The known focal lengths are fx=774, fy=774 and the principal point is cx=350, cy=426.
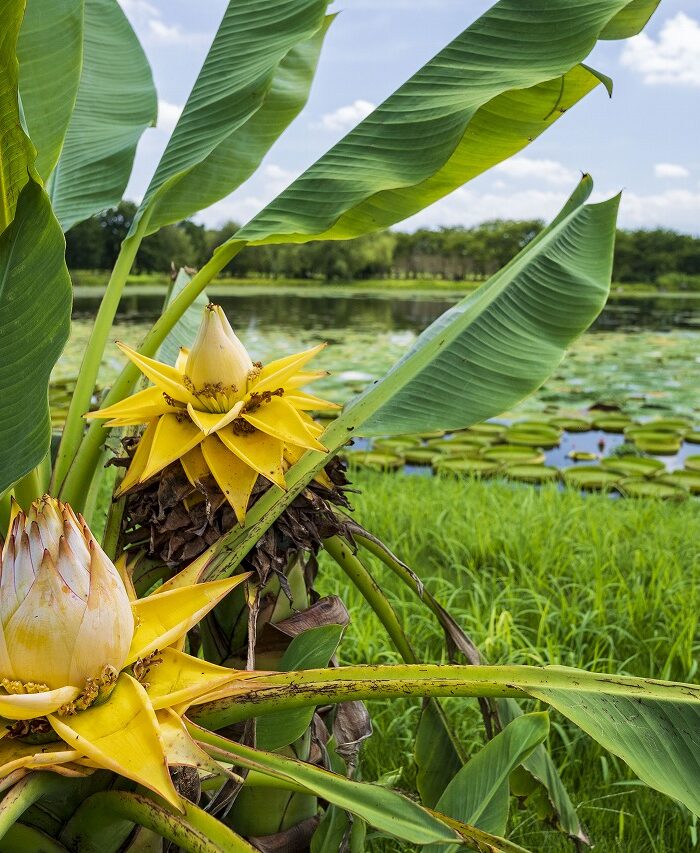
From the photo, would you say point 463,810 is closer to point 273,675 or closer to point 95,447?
point 273,675

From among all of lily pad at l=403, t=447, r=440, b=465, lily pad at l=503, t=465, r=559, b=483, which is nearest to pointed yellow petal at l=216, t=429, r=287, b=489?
lily pad at l=503, t=465, r=559, b=483

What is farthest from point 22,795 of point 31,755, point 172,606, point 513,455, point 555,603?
point 513,455

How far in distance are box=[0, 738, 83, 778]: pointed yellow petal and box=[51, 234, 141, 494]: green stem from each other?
34 centimetres

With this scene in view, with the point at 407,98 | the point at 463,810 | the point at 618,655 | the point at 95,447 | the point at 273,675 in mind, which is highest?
the point at 407,98

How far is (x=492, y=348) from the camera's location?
0.85 m

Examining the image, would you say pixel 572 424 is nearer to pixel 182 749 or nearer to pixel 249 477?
pixel 249 477

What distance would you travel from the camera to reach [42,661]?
0.50 meters

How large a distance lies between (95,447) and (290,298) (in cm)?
1780

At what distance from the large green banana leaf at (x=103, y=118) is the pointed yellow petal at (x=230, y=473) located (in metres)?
0.50

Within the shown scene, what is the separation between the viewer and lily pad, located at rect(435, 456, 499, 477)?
338 cm

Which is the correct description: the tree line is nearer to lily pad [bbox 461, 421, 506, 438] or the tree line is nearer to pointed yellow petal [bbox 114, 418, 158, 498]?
lily pad [bbox 461, 421, 506, 438]

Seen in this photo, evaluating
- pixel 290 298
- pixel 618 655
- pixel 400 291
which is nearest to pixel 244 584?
pixel 618 655

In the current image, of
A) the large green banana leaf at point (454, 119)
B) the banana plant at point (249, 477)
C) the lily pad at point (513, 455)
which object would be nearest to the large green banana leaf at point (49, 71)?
the banana plant at point (249, 477)

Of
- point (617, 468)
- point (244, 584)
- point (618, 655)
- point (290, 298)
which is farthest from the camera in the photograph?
point (290, 298)
